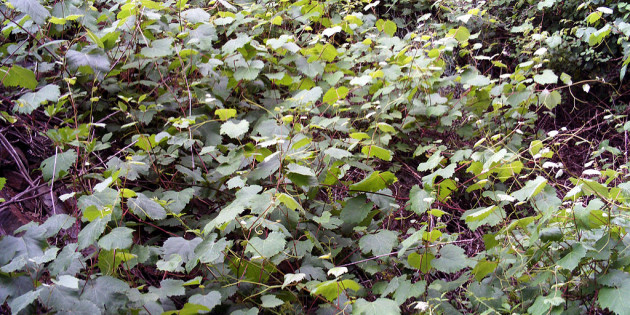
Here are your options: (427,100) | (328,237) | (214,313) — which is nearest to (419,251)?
(328,237)

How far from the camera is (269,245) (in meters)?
1.51

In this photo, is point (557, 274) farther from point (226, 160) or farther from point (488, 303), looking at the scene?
point (226, 160)

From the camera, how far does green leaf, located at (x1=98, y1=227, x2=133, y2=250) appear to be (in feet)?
4.61

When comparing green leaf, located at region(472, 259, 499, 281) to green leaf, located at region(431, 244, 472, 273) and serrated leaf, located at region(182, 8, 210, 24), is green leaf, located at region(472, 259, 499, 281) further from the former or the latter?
serrated leaf, located at region(182, 8, 210, 24)

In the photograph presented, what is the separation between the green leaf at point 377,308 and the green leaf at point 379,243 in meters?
0.35

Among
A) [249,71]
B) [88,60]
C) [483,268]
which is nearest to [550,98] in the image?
[483,268]

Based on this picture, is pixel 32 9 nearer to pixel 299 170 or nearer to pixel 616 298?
pixel 299 170

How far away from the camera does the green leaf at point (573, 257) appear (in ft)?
4.52

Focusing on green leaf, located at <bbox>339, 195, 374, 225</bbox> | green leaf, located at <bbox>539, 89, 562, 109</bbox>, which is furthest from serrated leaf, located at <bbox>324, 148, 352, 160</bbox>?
green leaf, located at <bbox>539, 89, 562, 109</bbox>

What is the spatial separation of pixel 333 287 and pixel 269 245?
0.25 m

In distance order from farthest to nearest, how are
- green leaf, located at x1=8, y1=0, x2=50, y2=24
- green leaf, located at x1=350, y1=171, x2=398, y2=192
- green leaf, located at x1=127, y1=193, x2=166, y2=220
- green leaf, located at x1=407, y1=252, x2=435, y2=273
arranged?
green leaf, located at x1=8, y1=0, x2=50, y2=24 < green leaf, located at x1=350, y1=171, x2=398, y2=192 < green leaf, located at x1=407, y1=252, x2=435, y2=273 < green leaf, located at x1=127, y1=193, x2=166, y2=220

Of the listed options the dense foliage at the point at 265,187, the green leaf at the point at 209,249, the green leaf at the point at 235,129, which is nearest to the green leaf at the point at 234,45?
the dense foliage at the point at 265,187

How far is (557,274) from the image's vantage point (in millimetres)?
1541

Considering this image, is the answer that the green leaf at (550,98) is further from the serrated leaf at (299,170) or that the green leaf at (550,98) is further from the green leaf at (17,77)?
Answer: the green leaf at (17,77)
